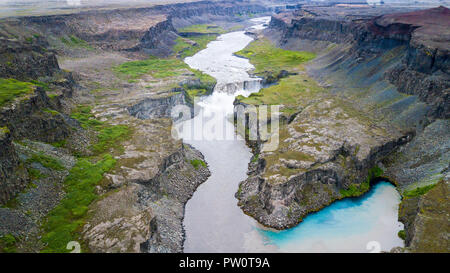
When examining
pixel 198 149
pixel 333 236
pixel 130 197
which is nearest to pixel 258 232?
pixel 333 236

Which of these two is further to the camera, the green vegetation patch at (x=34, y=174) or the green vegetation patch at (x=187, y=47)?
the green vegetation patch at (x=187, y=47)

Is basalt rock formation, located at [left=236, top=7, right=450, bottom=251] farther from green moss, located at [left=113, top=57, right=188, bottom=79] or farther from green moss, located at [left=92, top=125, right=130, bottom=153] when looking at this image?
green moss, located at [left=113, top=57, right=188, bottom=79]

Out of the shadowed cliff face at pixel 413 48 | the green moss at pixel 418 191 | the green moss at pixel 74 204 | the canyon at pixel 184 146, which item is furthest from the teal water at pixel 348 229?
the shadowed cliff face at pixel 413 48

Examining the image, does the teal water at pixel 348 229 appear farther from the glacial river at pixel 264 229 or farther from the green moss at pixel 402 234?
the green moss at pixel 402 234

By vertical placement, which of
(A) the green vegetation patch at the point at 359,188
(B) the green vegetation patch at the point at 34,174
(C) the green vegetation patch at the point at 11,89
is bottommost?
(A) the green vegetation patch at the point at 359,188

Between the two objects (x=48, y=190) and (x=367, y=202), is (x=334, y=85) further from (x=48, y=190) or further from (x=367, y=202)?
(x=48, y=190)

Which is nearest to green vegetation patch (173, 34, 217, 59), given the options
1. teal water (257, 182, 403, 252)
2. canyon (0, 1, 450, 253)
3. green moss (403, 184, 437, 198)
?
A: canyon (0, 1, 450, 253)

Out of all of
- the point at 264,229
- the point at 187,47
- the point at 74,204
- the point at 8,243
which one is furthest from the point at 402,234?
the point at 187,47
